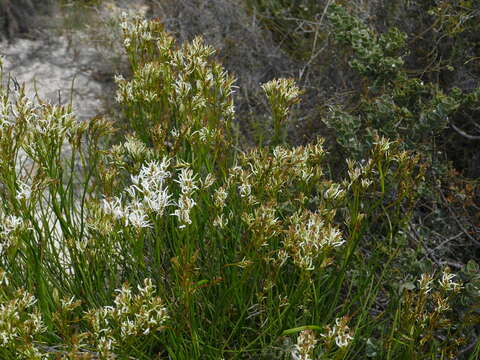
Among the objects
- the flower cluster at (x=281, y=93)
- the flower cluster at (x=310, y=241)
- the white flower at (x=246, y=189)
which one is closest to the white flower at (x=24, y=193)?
the white flower at (x=246, y=189)

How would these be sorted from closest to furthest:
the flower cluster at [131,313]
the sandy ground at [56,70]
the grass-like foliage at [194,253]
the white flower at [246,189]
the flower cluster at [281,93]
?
the flower cluster at [131,313], the grass-like foliage at [194,253], the white flower at [246,189], the flower cluster at [281,93], the sandy ground at [56,70]

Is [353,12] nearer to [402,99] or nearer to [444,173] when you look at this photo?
[402,99]

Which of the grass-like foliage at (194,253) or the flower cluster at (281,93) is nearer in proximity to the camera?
the grass-like foliage at (194,253)

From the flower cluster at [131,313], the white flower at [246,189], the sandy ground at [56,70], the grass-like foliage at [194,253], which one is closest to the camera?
the flower cluster at [131,313]

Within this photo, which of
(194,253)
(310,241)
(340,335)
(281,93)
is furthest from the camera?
(281,93)

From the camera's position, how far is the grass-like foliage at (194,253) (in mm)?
1474

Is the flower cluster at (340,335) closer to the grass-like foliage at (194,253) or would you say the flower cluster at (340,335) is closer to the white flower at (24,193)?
the grass-like foliage at (194,253)

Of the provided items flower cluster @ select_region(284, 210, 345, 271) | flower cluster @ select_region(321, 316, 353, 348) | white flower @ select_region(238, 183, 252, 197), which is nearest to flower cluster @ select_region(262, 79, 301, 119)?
white flower @ select_region(238, 183, 252, 197)

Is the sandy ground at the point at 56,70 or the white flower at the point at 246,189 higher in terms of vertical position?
the white flower at the point at 246,189

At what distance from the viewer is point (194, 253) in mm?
1679

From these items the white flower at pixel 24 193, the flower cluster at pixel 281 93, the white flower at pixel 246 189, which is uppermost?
the flower cluster at pixel 281 93

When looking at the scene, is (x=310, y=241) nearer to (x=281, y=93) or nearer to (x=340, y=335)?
(x=340, y=335)

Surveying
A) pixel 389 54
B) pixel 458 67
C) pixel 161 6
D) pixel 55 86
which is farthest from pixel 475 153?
pixel 55 86

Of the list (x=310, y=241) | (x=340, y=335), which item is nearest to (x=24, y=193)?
(x=310, y=241)
